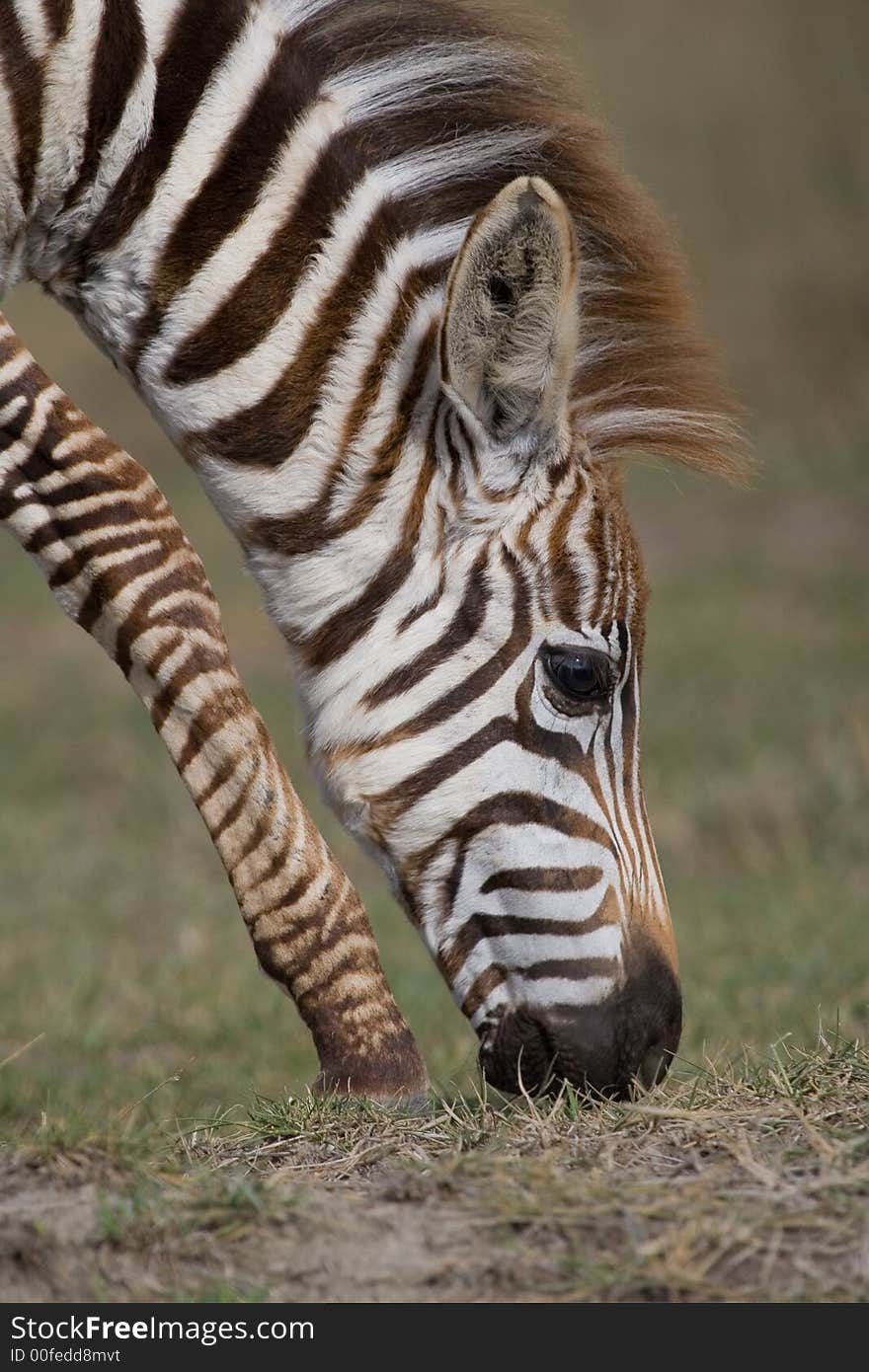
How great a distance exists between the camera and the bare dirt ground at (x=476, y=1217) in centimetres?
262

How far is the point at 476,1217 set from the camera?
9.16 ft

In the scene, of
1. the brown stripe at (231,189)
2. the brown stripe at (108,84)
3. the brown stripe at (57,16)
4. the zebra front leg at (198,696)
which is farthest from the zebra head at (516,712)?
the brown stripe at (57,16)

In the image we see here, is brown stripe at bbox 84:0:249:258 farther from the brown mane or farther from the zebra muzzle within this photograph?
the zebra muzzle

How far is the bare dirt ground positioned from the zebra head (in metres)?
0.32

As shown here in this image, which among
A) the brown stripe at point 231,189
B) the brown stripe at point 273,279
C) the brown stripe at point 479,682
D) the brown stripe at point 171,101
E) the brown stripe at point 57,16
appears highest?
the brown stripe at point 57,16

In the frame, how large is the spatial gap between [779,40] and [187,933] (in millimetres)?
22212

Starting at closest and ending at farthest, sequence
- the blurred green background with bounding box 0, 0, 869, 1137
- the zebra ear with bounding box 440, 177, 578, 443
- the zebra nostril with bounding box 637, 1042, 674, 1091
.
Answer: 1. the zebra ear with bounding box 440, 177, 578, 443
2. the zebra nostril with bounding box 637, 1042, 674, 1091
3. the blurred green background with bounding box 0, 0, 869, 1137

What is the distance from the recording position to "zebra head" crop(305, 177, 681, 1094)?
3461 mm

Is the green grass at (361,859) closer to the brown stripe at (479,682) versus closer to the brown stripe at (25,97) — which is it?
the brown stripe at (479,682)

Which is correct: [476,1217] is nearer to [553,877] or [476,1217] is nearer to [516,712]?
[553,877]

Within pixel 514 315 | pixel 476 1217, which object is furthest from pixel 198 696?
pixel 476 1217

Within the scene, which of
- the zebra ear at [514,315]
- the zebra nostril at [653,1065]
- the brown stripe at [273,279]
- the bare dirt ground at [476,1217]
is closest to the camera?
the bare dirt ground at [476,1217]

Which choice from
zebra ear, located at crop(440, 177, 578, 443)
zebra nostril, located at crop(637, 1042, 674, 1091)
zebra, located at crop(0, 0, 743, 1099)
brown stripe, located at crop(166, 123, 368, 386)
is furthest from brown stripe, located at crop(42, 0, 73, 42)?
zebra nostril, located at crop(637, 1042, 674, 1091)
